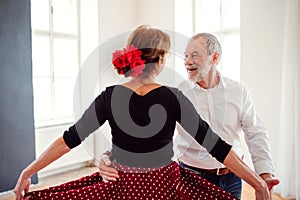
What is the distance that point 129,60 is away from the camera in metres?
1.20

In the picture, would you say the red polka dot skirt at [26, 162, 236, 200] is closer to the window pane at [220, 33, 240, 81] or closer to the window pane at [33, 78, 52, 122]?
the window pane at [220, 33, 240, 81]

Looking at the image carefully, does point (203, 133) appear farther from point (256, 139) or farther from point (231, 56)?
point (231, 56)

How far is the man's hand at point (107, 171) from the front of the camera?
4.13 ft

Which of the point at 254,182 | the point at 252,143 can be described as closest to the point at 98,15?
the point at 252,143

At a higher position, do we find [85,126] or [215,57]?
[215,57]

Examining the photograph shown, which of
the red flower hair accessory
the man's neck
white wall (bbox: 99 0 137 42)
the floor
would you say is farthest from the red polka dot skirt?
white wall (bbox: 99 0 137 42)

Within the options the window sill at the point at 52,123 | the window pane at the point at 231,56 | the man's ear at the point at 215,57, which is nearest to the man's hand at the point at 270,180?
the man's ear at the point at 215,57

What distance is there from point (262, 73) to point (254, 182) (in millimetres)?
2357

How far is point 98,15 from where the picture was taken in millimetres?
4254

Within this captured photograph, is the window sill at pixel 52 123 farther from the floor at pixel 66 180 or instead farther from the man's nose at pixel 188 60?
the man's nose at pixel 188 60

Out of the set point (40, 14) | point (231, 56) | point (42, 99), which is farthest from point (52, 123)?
point (231, 56)

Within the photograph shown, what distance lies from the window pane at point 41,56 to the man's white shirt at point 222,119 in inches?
117

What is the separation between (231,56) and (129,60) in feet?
9.82

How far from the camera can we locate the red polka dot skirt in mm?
1229
